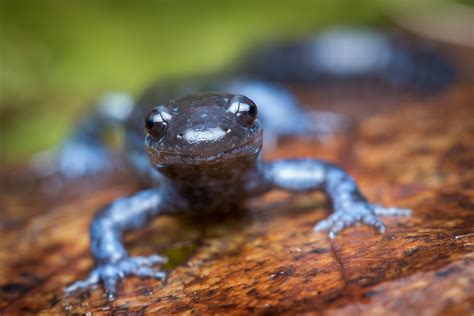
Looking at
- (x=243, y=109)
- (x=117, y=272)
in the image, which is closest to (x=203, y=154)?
(x=243, y=109)

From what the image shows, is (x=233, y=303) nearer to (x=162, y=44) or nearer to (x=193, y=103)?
(x=193, y=103)

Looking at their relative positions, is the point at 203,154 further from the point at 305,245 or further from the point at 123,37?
the point at 123,37

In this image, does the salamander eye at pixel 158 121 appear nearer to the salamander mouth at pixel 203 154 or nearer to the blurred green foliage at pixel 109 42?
the salamander mouth at pixel 203 154

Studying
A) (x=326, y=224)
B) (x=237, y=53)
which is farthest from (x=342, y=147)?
(x=237, y=53)

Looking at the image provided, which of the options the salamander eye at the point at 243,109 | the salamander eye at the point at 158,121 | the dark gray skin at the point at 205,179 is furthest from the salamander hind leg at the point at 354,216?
the salamander eye at the point at 158,121

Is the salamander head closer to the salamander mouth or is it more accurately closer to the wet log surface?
the salamander mouth

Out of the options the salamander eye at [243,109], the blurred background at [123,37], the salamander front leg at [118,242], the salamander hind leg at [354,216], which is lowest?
the salamander hind leg at [354,216]
